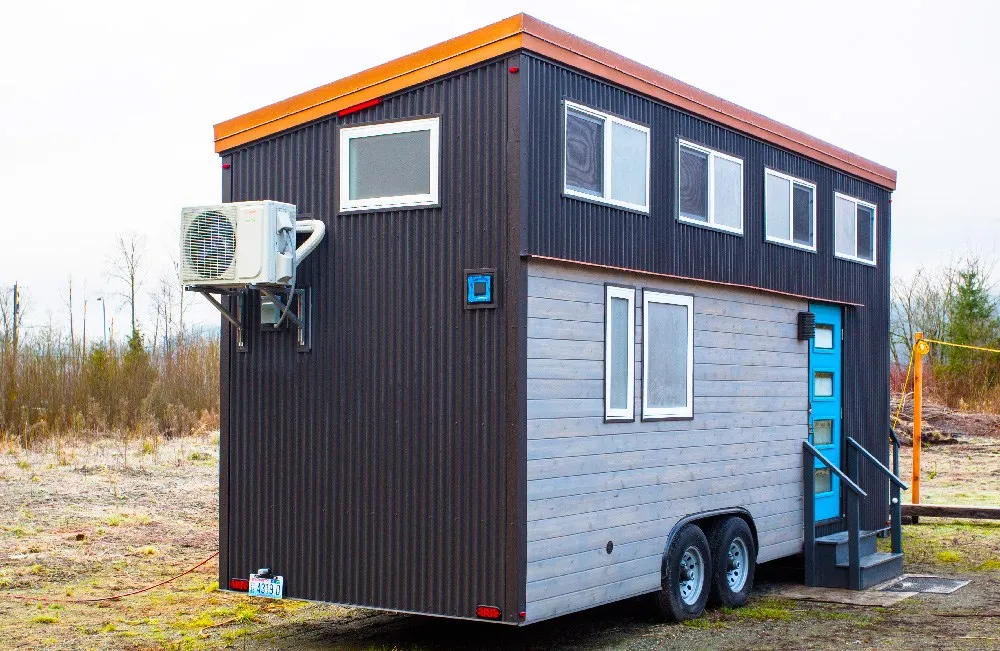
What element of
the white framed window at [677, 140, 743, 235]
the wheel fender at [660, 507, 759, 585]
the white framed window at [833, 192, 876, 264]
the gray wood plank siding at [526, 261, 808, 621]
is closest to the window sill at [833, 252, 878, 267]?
the white framed window at [833, 192, 876, 264]

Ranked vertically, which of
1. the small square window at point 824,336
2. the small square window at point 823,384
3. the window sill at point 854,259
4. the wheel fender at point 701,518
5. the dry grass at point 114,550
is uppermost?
the window sill at point 854,259

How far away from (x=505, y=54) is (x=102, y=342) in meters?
20.4

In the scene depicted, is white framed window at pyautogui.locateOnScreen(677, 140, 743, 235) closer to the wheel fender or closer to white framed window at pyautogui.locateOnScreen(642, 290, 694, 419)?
white framed window at pyautogui.locateOnScreen(642, 290, 694, 419)

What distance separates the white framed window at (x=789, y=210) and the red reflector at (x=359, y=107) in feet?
13.9

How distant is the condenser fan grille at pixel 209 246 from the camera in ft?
26.2

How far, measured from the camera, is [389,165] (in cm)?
814

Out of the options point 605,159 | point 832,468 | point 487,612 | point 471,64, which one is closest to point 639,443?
point 487,612

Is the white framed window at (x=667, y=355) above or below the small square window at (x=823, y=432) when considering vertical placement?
above

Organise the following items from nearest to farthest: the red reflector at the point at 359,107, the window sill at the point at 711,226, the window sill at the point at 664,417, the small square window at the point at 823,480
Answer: the red reflector at the point at 359,107
the window sill at the point at 664,417
the window sill at the point at 711,226
the small square window at the point at 823,480

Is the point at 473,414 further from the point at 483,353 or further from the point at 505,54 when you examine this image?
the point at 505,54

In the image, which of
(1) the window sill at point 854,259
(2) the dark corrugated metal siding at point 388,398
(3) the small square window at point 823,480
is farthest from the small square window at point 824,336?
(2) the dark corrugated metal siding at point 388,398

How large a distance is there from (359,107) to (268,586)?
3502 mm

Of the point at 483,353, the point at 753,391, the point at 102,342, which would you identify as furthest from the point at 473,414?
the point at 102,342

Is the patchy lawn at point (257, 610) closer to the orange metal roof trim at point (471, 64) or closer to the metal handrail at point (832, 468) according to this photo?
the metal handrail at point (832, 468)
